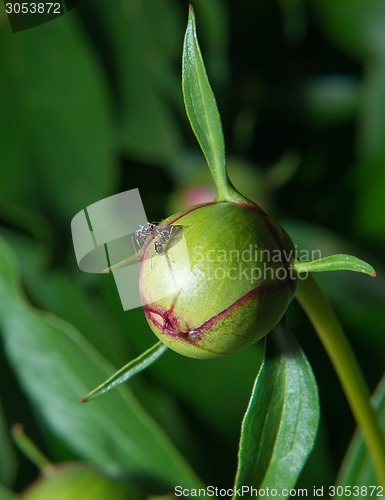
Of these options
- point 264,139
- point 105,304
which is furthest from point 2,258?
point 264,139

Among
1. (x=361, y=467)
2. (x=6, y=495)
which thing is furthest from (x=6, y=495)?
(x=361, y=467)

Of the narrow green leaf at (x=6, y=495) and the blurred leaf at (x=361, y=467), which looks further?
the narrow green leaf at (x=6, y=495)

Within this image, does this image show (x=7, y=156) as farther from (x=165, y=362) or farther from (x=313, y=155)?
(x=313, y=155)

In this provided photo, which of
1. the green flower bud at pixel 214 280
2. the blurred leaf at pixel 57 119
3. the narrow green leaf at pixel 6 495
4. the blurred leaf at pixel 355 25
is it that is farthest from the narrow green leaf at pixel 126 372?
the blurred leaf at pixel 355 25

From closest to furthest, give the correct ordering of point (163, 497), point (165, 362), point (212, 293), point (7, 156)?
point (212, 293), point (163, 497), point (165, 362), point (7, 156)

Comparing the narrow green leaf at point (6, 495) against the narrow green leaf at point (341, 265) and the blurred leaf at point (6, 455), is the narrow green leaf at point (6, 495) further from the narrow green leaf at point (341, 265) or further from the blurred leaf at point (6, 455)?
the narrow green leaf at point (341, 265)

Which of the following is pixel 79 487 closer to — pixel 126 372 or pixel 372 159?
pixel 126 372
